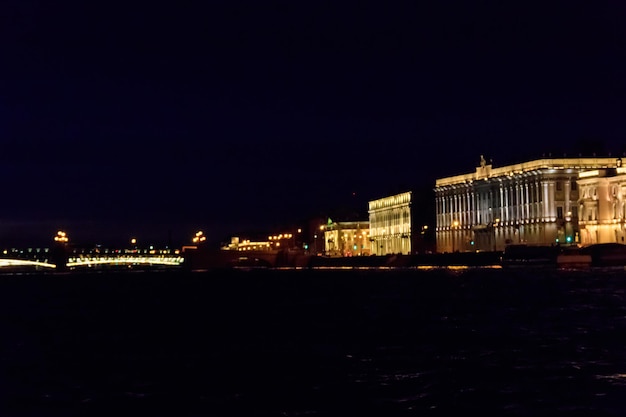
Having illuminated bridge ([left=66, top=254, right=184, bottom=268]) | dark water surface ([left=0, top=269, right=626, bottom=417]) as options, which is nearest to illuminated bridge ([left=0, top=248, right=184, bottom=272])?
illuminated bridge ([left=66, top=254, right=184, bottom=268])

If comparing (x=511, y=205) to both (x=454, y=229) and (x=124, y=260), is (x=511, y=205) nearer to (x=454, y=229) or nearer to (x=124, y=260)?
(x=454, y=229)

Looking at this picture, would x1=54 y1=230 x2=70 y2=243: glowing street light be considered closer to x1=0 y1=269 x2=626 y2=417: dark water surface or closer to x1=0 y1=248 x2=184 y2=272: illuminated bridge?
x1=0 y1=248 x2=184 y2=272: illuminated bridge

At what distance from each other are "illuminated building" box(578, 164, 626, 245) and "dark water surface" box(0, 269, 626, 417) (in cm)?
6972

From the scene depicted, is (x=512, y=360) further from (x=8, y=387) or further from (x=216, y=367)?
→ (x=8, y=387)

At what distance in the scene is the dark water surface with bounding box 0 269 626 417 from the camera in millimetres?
21406

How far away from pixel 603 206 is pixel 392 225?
6629 centimetres

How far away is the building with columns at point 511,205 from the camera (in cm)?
12706

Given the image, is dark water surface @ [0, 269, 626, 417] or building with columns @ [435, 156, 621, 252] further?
building with columns @ [435, 156, 621, 252]

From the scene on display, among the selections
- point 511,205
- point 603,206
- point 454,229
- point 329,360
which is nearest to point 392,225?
point 454,229

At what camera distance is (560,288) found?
2366 inches

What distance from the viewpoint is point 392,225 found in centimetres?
18350

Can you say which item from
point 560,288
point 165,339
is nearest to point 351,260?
point 560,288

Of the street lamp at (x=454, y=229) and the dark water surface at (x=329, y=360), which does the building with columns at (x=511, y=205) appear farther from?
the dark water surface at (x=329, y=360)

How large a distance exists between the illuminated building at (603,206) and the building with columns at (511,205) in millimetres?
3164
